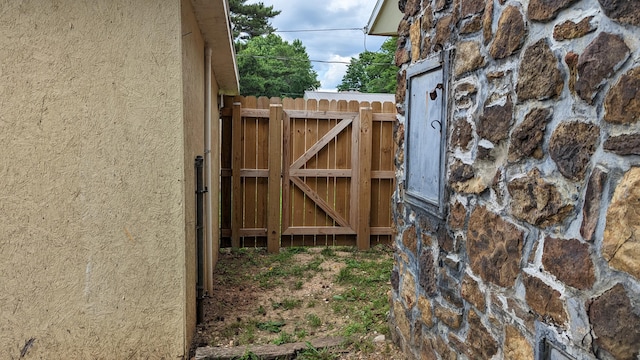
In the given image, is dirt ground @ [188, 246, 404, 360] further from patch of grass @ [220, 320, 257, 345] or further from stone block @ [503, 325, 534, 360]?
stone block @ [503, 325, 534, 360]

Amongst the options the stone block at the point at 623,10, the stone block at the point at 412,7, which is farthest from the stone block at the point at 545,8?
the stone block at the point at 412,7

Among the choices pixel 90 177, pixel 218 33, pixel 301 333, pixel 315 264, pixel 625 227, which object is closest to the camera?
pixel 625 227

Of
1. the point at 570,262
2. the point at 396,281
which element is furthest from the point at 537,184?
the point at 396,281

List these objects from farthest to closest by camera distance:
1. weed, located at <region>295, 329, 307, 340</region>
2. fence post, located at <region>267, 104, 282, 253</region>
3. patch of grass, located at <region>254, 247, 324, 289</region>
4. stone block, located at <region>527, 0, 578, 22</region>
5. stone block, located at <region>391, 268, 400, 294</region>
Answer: fence post, located at <region>267, 104, 282, 253</region> < patch of grass, located at <region>254, 247, 324, 289</region> < weed, located at <region>295, 329, 307, 340</region> < stone block, located at <region>391, 268, 400, 294</region> < stone block, located at <region>527, 0, 578, 22</region>

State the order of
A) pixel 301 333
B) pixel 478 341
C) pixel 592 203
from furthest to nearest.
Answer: pixel 301 333 → pixel 478 341 → pixel 592 203

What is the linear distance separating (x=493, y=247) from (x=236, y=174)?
418cm

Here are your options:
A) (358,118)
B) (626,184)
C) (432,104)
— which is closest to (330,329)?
(432,104)

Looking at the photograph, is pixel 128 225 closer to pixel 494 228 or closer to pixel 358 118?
pixel 494 228

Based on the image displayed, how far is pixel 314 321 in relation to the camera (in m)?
3.51

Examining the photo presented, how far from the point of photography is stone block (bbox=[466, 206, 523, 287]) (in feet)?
Answer: 5.48

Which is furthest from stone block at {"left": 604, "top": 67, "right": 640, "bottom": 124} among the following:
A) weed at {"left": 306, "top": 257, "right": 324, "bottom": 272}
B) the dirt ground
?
weed at {"left": 306, "top": 257, "right": 324, "bottom": 272}

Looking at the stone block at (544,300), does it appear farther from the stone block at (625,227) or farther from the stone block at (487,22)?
the stone block at (487,22)

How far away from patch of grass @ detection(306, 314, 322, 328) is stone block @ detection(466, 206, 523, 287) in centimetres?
180

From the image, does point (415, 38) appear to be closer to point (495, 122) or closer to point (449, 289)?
point (495, 122)
